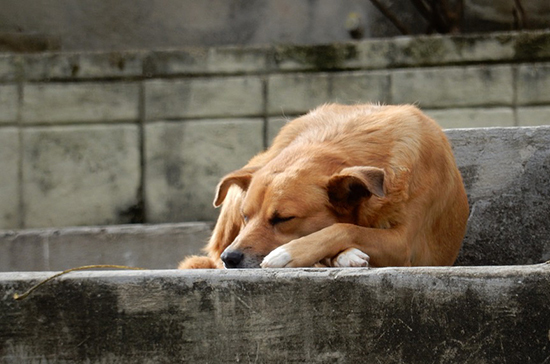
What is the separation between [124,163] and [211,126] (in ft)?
2.98

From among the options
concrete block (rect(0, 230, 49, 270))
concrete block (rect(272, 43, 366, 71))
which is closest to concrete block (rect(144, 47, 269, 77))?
concrete block (rect(272, 43, 366, 71))

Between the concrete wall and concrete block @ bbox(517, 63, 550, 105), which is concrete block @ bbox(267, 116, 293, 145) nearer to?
the concrete wall

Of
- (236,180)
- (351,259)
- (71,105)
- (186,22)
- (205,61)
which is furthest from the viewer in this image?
(186,22)

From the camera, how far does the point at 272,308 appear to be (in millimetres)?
2232

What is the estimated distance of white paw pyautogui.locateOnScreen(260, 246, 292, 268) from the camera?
3111mm

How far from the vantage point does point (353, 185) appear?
344 cm

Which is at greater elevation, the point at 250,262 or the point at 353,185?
the point at 353,185

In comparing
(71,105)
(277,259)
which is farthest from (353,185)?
(71,105)

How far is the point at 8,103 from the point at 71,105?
1.97ft

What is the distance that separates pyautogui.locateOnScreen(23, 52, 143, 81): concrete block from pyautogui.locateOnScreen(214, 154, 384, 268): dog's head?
13.6ft

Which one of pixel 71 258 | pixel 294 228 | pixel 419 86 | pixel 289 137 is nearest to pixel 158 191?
pixel 71 258

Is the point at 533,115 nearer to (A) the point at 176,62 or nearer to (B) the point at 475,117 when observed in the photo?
(B) the point at 475,117

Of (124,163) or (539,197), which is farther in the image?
(124,163)

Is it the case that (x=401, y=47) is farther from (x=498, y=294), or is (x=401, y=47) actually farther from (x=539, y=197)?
(x=498, y=294)
